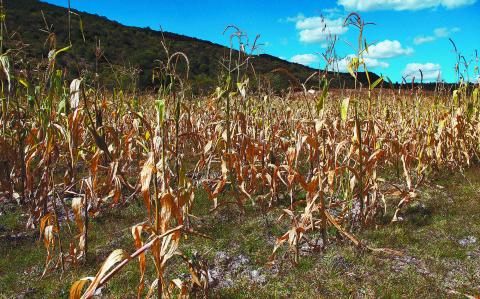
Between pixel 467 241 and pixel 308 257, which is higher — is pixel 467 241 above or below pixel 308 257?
above

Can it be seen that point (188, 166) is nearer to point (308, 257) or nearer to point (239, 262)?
point (239, 262)

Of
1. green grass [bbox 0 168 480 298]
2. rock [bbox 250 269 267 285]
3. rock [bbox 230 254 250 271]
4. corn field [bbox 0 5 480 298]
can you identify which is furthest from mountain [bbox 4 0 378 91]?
rock [bbox 250 269 267 285]

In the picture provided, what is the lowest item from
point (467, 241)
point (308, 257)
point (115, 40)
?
point (308, 257)

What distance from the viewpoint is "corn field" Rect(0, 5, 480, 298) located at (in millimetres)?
3049

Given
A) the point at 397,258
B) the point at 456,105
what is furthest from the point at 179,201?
the point at 456,105

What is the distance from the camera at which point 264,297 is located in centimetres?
358

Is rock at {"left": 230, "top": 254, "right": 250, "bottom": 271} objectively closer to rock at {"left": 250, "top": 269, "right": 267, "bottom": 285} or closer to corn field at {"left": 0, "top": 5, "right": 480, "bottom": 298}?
rock at {"left": 250, "top": 269, "right": 267, "bottom": 285}

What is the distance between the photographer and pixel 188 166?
27.4ft

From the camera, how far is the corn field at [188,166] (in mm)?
3049

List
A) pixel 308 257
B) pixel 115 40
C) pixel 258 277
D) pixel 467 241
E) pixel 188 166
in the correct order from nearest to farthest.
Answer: pixel 258 277 < pixel 308 257 < pixel 467 241 < pixel 188 166 < pixel 115 40

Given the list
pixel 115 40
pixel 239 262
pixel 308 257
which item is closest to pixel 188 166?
pixel 239 262

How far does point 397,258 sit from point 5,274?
3854 mm

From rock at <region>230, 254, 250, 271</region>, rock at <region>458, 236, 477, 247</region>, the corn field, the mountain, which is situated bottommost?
rock at <region>230, 254, 250, 271</region>

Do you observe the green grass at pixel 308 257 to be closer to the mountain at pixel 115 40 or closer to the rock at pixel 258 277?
the rock at pixel 258 277
